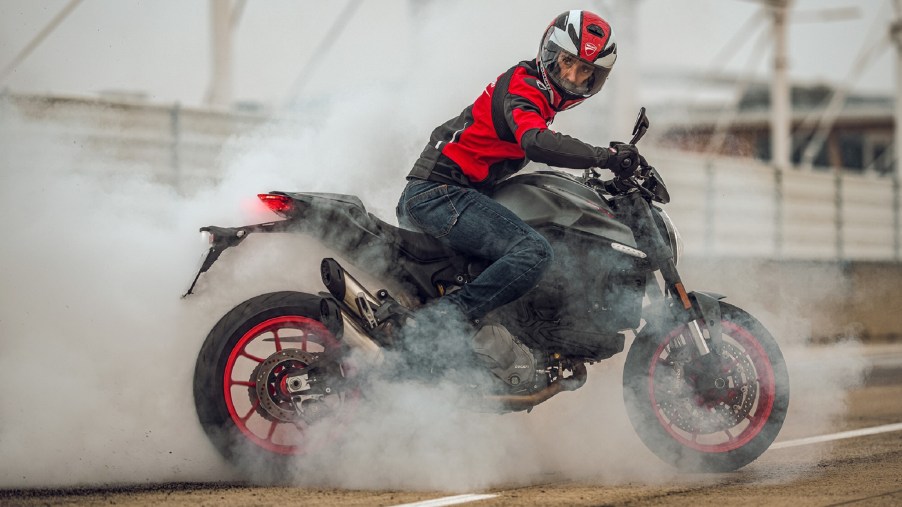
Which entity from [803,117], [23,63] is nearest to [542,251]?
[23,63]

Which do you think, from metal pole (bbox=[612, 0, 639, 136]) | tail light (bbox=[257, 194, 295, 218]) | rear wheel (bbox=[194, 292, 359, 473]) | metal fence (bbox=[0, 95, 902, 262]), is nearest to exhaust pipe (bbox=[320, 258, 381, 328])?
rear wheel (bbox=[194, 292, 359, 473])

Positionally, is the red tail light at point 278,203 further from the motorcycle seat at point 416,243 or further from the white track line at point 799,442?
the white track line at point 799,442

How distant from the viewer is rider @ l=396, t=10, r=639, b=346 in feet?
19.6

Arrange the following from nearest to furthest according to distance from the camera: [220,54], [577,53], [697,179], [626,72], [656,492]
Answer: [656,492] → [577,53] → [626,72] → [220,54] → [697,179]

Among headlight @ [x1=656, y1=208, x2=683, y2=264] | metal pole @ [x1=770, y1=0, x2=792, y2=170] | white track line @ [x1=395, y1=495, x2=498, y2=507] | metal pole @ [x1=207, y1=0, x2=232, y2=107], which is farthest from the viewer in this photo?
metal pole @ [x1=770, y1=0, x2=792, y2=170]

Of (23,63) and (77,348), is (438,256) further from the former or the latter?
(23,63)

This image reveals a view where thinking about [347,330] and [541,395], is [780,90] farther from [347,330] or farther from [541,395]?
[347,330]

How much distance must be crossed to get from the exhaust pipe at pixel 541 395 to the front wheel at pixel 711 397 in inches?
13.6

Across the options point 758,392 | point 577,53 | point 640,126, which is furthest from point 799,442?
point 577,53

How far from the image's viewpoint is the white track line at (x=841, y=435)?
7.42m

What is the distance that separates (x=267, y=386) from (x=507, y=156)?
1.65m

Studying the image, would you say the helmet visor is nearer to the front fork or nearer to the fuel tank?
the fuel tank

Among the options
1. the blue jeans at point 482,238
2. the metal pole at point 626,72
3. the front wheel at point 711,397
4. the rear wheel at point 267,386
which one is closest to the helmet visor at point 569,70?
the blue jeans at point 482,238

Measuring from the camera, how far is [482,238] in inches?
238
